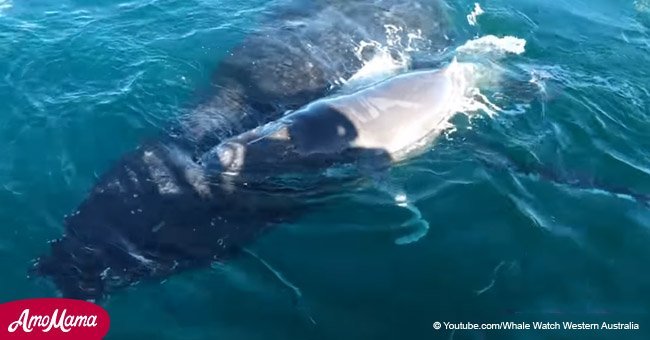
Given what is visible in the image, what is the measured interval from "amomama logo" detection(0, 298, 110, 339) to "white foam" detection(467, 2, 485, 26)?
14677 mm

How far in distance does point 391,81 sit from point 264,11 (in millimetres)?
5890

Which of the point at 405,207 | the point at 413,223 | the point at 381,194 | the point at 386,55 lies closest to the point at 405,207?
the point at 405,207

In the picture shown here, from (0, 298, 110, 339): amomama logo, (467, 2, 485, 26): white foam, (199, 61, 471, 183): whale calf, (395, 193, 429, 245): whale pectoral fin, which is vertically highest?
(467, 2, 485, 26): white foam

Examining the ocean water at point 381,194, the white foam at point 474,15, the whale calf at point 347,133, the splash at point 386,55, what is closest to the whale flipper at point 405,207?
the ocean water at point 381,194

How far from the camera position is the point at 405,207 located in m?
13.4

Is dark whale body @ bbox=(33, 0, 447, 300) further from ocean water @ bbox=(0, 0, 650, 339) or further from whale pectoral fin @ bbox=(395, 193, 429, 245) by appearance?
whale pectoral fin @ bbox=(395, 193, 429, 245)

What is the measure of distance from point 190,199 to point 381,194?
3.87 metres

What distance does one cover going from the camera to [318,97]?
1644 centimetres

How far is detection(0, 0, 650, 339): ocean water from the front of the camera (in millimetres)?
11391

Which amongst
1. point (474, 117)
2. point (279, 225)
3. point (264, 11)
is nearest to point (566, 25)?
point (474, 117)

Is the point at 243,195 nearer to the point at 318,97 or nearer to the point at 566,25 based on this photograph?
the point at 318,97

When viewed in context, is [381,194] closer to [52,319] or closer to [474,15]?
[52,319]

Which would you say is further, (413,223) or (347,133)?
(347,133)

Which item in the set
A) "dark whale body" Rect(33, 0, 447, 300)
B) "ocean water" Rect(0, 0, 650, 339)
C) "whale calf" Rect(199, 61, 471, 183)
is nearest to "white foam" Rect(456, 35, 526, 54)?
"ocean water" Rect(0, 0, 650, 339)
